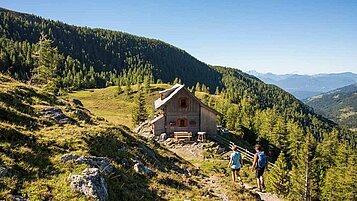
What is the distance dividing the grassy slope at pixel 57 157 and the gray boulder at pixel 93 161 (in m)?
0.35

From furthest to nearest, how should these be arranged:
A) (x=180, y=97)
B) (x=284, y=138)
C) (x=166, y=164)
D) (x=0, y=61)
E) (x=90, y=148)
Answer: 1. (x=0, y=61)
2. (x=284, y=138)
3. (x=180, y=97)
4. (x=166, y=164)
5. (x=90, y=148)

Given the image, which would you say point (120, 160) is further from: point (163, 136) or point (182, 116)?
point (182, 116)

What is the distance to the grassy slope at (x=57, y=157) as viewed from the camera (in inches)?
412

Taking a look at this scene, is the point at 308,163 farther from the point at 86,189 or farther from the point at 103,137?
the point at 86,189

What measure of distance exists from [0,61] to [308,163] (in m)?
147

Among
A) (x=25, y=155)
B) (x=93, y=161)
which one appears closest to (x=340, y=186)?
(x=93, y=161)

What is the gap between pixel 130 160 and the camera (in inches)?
655

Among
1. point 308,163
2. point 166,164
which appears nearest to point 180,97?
point 308,163

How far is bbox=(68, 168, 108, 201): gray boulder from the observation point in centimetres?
1075

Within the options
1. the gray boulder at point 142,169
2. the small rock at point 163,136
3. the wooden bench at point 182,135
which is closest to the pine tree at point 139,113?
the small rock at point 163,136

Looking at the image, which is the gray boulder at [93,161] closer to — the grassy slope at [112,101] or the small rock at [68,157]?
the small rock at [68,157]

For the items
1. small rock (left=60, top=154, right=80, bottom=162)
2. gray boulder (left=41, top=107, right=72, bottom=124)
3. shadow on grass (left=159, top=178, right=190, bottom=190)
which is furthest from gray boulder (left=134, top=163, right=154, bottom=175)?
gray boulder (left=41, top=107, right=72, bottom=124)

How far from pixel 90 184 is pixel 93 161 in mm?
2515

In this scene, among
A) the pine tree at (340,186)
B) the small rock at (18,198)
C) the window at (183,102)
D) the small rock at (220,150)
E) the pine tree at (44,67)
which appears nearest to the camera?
the small rock at (18,198)
